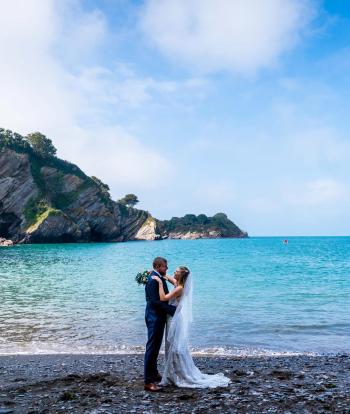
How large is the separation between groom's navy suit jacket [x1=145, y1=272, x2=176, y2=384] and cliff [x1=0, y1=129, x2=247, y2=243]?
115288mm

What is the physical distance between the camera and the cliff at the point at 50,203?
119812mm

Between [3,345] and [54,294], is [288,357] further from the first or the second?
[54,294]

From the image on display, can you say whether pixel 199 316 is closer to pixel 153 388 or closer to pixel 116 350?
pixel 116 350

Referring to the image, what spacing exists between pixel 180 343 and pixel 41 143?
153 m

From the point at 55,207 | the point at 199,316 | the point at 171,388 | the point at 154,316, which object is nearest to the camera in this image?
the point at 171,388

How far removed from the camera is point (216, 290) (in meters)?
31.6

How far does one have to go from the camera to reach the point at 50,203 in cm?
13088

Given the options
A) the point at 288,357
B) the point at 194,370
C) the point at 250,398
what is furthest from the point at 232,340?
the point at 250,398

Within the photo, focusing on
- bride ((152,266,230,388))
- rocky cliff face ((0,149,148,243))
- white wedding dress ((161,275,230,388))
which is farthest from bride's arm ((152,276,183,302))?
rocky cliff face ((0,149,148,243))

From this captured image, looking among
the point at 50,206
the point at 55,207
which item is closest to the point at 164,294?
the point at 50,206

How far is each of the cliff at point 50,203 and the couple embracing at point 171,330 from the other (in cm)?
11535

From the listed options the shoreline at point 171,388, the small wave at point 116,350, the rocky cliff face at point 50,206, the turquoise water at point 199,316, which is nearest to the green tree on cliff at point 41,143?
the rocky cliff face at point 50,206

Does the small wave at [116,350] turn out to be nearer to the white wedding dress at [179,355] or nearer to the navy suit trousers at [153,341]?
the white wedding dress at [179,355]

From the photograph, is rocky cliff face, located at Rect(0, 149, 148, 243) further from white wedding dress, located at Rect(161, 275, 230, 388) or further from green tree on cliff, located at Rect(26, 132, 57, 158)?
white wedding dress, located at Rect(161, 275, 230, 388)
